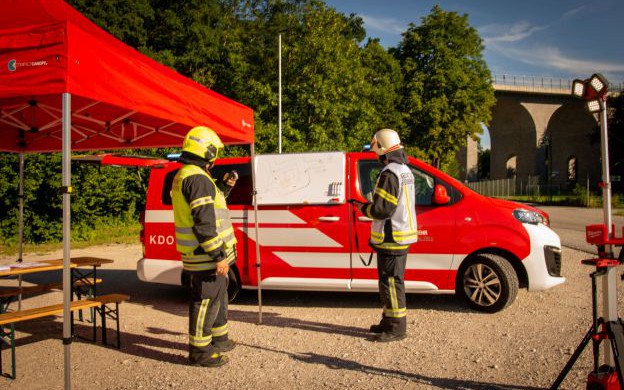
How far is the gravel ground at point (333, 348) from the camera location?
12.8 ft

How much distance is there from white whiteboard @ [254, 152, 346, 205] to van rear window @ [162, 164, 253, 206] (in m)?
0.15

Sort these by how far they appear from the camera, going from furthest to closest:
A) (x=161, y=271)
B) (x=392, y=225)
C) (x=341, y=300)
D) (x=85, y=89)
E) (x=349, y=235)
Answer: (x=341, y=300) < (x=161, y=271) < (x=349, y=235) < (x=392, y=225) < (x=85, y=89)

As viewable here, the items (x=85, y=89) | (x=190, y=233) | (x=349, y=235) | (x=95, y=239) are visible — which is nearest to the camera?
(x=85, y=89)

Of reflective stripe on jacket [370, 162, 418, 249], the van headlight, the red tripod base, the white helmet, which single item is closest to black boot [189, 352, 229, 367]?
reflective stripe on jacket [370, 162, 418, 249]

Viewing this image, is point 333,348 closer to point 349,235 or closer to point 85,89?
point 349,235

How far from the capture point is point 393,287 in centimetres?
466

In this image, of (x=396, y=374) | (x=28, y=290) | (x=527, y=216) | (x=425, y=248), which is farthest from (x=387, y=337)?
(x=28, y=290)

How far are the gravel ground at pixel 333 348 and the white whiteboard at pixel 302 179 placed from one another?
57.4 inches

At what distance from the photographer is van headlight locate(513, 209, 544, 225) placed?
18.7 feet

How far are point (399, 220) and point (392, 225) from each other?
86 millimetres

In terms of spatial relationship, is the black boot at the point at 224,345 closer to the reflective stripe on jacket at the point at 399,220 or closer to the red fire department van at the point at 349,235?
the red fire department van at the point at 349,235

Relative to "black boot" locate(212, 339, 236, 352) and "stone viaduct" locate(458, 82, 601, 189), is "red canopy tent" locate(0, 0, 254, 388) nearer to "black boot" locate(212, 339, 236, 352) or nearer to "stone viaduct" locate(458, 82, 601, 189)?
"black boot" locate(212, 339, 236, 352)

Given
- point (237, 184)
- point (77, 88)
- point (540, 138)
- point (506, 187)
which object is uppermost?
point (540, 138)

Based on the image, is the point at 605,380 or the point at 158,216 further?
the point at 158,216
